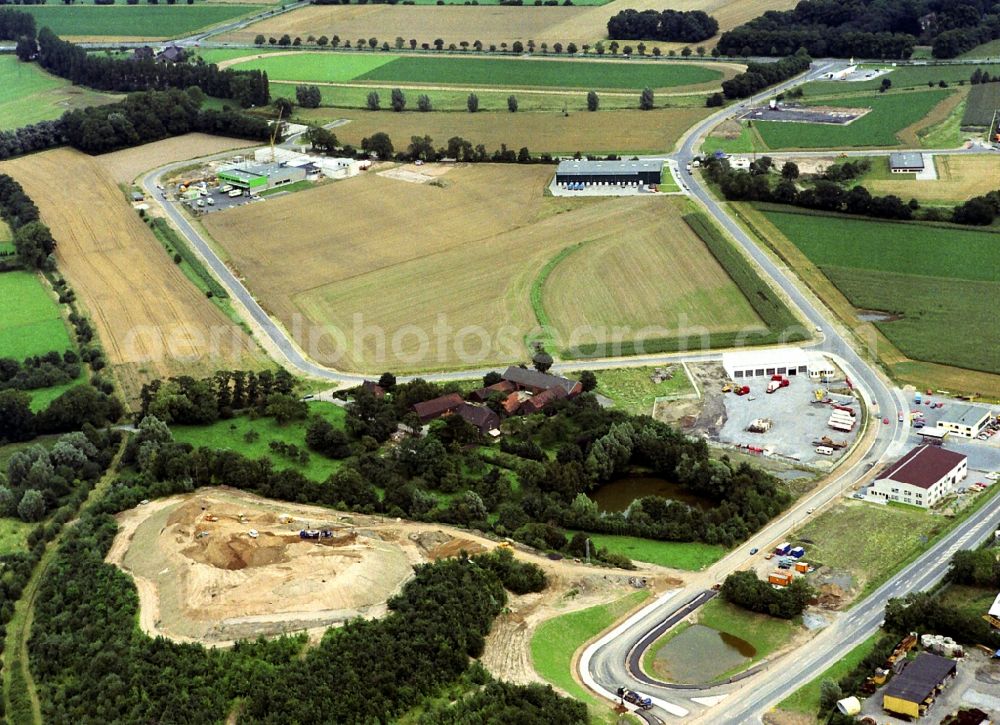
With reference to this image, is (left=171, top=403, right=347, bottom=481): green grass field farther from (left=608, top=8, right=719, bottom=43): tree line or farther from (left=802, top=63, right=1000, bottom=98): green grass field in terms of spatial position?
(left=608, top=8, right=719, bottom=43): tree line

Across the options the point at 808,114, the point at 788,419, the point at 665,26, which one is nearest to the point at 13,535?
the point at 788,419

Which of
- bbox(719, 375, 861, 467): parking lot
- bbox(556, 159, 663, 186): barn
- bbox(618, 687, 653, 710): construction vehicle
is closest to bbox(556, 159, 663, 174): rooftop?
bbox(556, 159, 663, 186): barn

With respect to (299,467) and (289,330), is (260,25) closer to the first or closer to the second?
(289,330)

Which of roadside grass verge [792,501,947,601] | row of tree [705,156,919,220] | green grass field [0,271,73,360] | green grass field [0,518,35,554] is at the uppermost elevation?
row of tree [705,156,919,220]

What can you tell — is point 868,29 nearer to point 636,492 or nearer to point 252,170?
point 252,170

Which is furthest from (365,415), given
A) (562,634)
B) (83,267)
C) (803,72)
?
(803,72)

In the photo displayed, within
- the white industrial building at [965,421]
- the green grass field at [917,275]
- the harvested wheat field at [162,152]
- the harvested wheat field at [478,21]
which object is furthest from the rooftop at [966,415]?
the harvested wheat field at [478,21]
